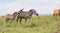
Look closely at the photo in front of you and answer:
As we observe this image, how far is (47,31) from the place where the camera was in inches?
504

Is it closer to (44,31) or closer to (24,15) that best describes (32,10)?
(24,15)

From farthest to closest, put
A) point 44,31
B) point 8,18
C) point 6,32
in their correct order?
point 8,18
point 44,31
point 6,32

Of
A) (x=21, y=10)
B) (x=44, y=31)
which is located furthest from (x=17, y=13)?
(x=44, y=31)

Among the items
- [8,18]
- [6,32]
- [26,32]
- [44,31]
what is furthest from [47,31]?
[8,18]

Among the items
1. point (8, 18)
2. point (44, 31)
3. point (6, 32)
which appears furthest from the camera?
point (8, 18)

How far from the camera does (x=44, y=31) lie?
1274cm

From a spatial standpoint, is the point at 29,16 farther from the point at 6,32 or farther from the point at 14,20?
the point at 6,32

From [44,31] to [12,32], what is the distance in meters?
1.91

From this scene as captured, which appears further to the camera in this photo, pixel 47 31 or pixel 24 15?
pixel 24 15

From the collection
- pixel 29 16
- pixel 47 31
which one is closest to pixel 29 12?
pixel 29 16

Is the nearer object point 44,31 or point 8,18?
point 44,31

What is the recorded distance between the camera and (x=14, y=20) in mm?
18344

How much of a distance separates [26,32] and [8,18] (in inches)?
236

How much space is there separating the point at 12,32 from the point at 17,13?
21.3 ft
